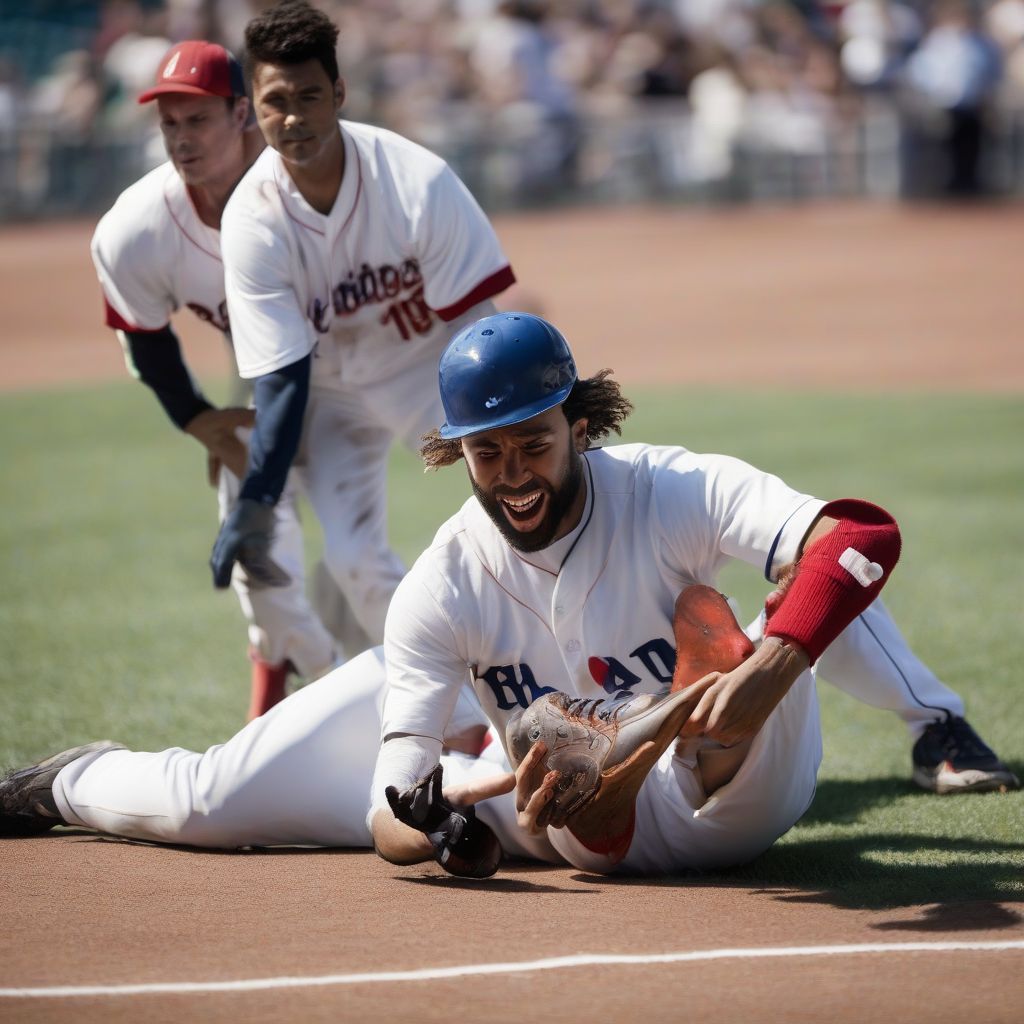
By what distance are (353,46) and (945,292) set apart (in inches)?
300

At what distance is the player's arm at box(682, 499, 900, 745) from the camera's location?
3.37 metres

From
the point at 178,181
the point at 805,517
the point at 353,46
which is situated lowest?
the point at 805,517

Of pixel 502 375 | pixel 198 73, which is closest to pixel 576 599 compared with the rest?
pixel 502 375

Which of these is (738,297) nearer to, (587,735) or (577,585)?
(577,585)

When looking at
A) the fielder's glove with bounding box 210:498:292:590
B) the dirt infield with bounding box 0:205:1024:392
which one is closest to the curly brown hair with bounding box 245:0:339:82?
the fielder's glove with bounding box 210:498:292:590

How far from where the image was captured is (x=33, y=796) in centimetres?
435

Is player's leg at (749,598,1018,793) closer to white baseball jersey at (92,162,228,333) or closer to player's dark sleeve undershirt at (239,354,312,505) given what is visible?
player's dark sleeve undershirt at (239,354,312,505)

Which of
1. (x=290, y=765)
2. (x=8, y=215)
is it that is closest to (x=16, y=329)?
(x=8, y=215)

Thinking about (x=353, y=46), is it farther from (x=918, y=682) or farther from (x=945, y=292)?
(x=918, y=682)

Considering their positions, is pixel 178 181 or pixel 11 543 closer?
pixel 178 181

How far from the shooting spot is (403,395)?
5371 millimetres

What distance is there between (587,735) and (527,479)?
22.7 inches

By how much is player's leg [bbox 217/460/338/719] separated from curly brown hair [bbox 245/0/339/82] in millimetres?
1432

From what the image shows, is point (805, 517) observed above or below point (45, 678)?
above
